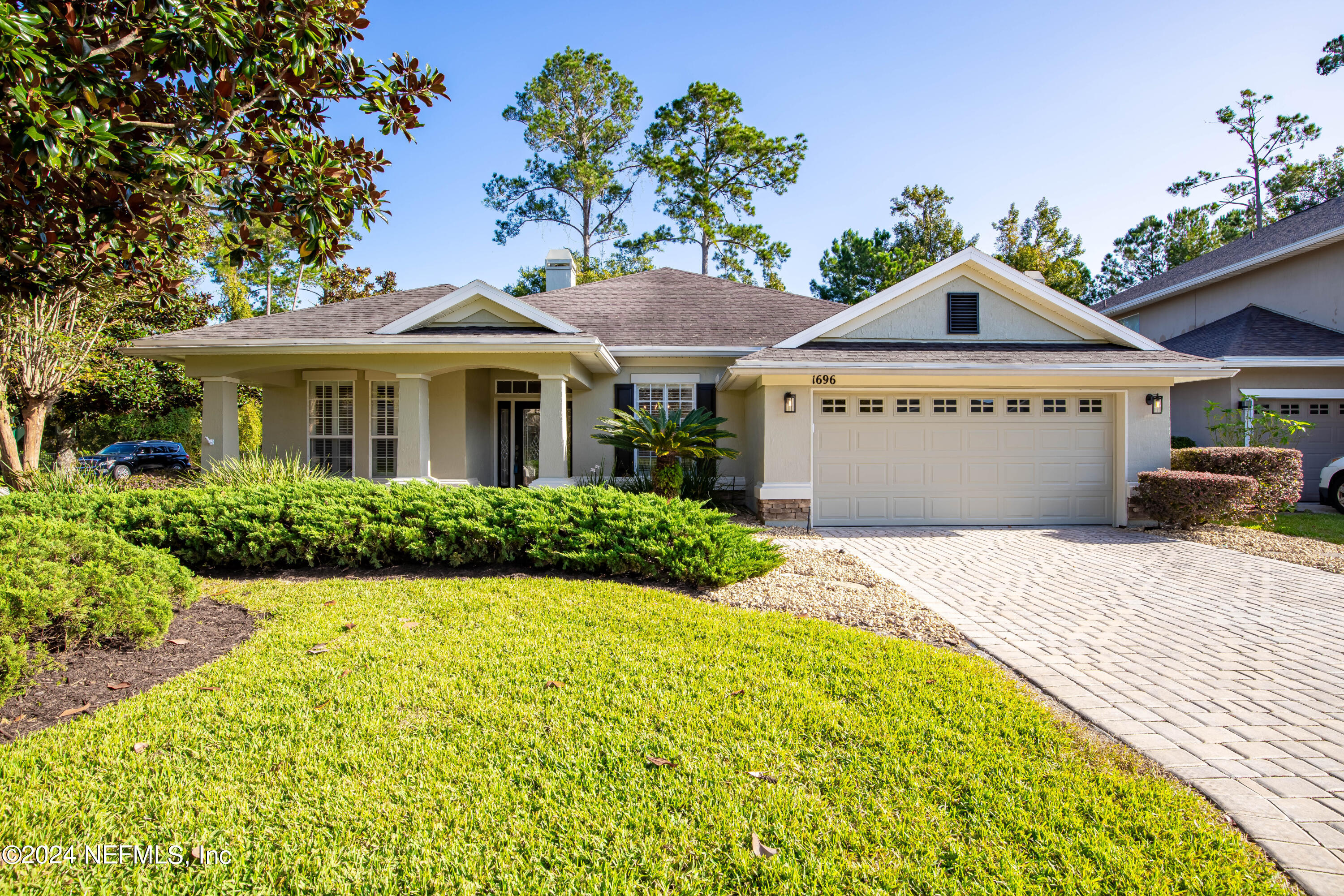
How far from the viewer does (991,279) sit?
36.2ft

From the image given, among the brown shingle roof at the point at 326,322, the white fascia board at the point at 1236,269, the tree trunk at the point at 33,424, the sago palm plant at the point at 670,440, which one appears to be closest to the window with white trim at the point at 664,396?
the sago palm plant at the point at 670,440

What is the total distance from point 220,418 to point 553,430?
6.29 m

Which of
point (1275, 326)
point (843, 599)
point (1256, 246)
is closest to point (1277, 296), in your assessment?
point (1275, 326)

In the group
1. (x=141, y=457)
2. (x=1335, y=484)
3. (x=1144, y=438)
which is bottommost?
(x=1335, y=484)

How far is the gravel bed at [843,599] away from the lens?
4.89m

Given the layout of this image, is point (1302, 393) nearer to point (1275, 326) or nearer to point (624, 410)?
point (1275, 326)

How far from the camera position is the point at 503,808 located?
2482 mm

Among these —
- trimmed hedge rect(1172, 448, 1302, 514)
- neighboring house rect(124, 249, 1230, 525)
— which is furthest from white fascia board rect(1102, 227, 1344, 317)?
trimmed hedge rect(1172, 448, 1302, 514)

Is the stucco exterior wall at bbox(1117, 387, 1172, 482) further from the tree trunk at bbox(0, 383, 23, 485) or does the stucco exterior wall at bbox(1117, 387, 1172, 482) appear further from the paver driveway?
the tree trunk at bbox(0, 383, 23, 485)

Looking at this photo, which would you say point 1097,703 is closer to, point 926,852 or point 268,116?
point 926,852

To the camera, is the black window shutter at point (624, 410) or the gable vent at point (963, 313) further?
the black window shutter at point (624, 410)

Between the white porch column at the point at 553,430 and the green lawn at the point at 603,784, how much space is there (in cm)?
610

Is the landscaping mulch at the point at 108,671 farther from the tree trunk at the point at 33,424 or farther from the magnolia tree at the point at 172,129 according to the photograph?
the tree trunk at the point at 33,424

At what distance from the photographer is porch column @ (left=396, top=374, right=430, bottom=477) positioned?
10.4 m
